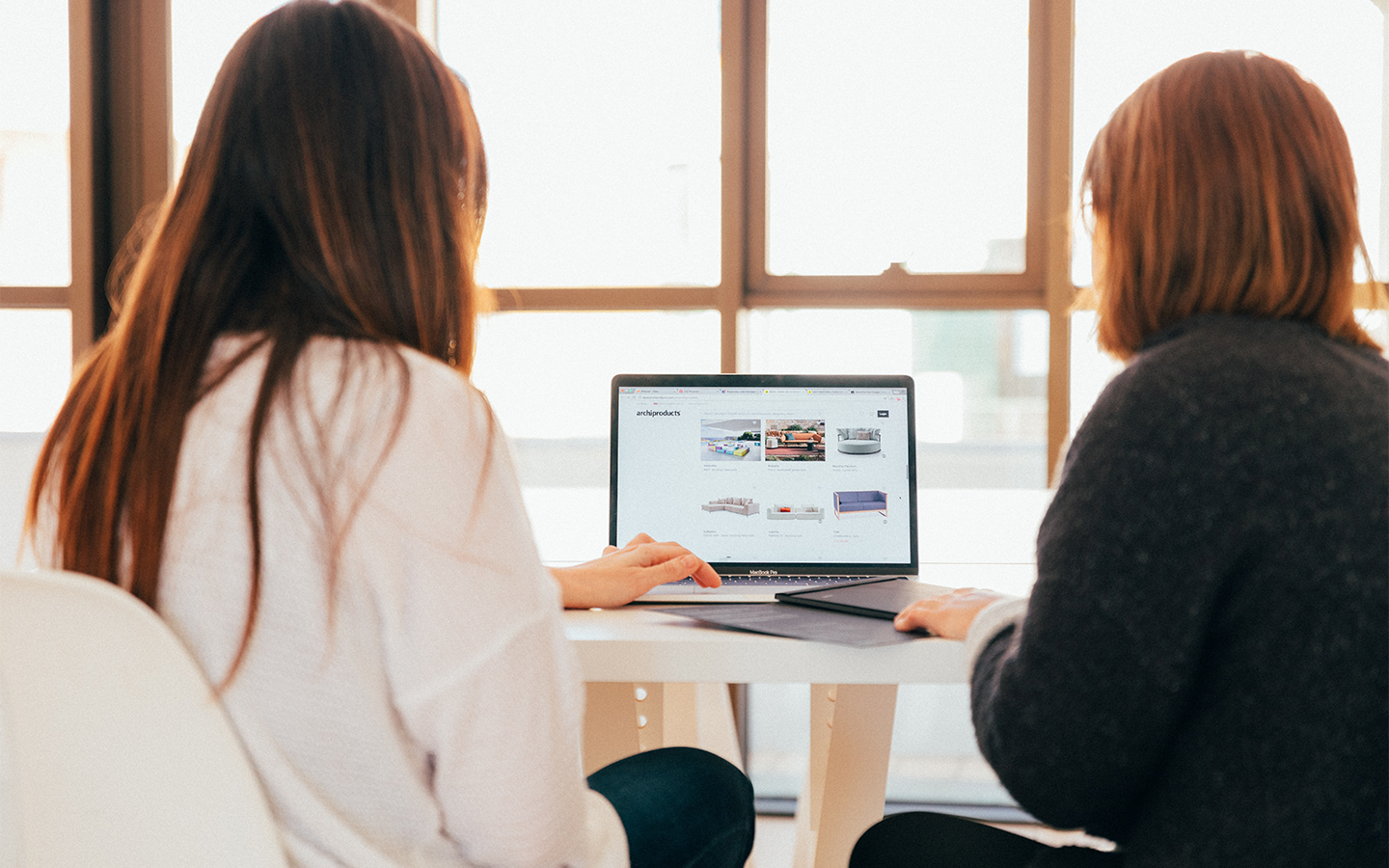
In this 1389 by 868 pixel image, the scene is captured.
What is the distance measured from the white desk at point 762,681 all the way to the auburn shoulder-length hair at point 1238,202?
0.42m

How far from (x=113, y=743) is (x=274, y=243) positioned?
0.35 metres

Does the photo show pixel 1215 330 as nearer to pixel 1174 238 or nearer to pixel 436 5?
pixel 1174 238

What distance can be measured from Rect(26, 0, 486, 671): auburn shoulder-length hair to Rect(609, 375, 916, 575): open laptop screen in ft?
2.39

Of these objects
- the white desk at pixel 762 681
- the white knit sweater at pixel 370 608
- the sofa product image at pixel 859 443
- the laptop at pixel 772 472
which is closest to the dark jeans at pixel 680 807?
the white desk at pixel 762 681

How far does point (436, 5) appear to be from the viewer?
7.69ft

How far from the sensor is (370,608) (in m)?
0.65

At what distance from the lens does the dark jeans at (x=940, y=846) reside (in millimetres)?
853

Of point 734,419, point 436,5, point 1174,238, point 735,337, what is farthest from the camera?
Answer: point 436,5

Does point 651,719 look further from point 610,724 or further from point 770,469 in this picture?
point 770,469

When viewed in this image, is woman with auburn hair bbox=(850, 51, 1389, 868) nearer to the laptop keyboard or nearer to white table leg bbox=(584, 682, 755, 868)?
the laptop keyboard

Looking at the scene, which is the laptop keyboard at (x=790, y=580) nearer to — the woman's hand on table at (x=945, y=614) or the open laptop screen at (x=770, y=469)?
the open laptop screen at (x=770, y=469)

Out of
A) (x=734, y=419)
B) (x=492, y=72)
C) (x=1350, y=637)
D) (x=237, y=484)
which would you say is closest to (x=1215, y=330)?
(x=1350, y=637)

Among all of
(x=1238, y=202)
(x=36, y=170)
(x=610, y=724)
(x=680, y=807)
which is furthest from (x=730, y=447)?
(x=36, y=170)

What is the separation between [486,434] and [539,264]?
1690 millimetres
